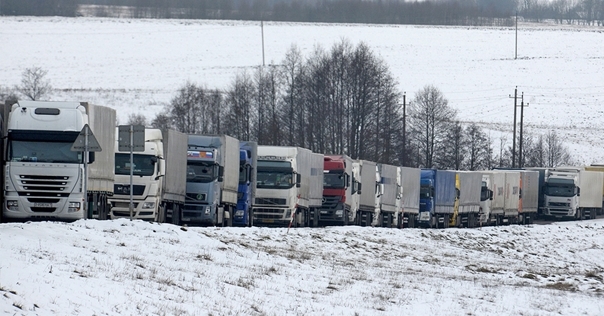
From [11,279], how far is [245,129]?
255 feet

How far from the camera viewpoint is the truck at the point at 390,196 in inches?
2206

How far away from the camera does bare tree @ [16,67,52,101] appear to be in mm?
97387

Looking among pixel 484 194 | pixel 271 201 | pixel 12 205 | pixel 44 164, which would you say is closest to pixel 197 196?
pixel 271 201

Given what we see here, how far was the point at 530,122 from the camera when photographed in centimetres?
11950

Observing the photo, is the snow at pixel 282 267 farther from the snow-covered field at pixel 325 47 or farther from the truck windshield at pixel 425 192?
the truck windshield at pixel 425 192

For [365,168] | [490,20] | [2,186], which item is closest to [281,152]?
[365,168]

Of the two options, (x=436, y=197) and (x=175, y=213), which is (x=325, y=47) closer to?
(x=436, y=197)

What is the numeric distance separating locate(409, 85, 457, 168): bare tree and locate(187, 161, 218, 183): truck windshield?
188 ft

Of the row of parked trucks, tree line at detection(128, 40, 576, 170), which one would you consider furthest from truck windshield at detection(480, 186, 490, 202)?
tree line at detection(128, 40, 576, 170)

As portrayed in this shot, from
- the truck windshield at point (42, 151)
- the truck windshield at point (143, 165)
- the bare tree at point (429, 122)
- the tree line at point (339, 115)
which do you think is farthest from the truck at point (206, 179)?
the bare tree at point (429, 122)

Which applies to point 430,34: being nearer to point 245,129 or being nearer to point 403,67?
point 403,67

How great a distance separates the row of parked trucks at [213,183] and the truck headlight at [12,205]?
3 cm

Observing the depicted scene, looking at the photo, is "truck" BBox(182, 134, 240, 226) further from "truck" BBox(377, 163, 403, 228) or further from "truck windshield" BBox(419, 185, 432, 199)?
"truck windshield" BBox(419, 185, 432, 199)

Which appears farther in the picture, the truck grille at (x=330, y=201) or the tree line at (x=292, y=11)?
the tree line at (x=292, y=11)
